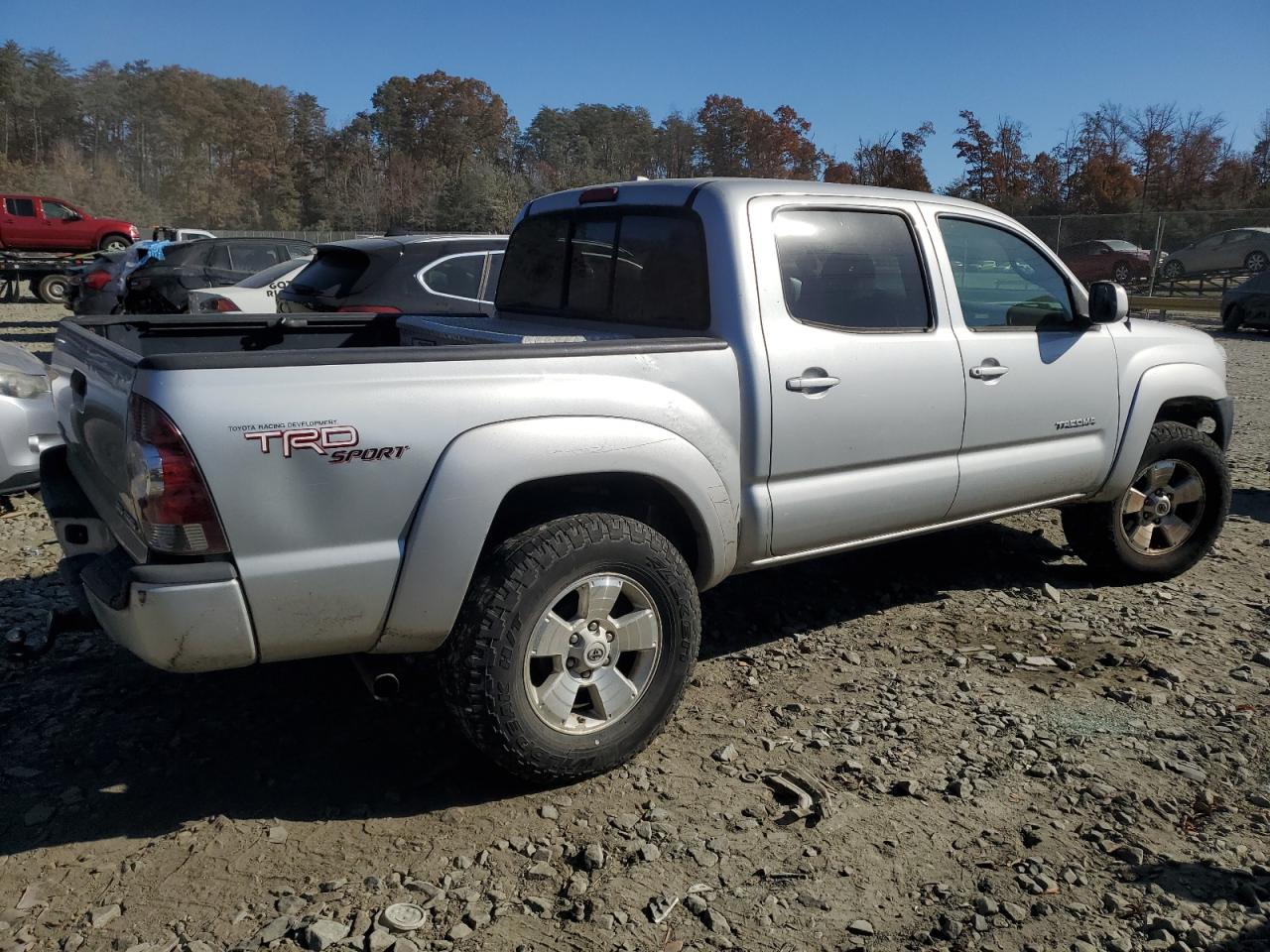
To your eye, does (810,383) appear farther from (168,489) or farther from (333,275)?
(333,275)

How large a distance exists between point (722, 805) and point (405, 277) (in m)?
5.89

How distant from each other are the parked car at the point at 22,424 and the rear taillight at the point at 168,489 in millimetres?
3862

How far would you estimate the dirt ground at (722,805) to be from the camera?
109 inches

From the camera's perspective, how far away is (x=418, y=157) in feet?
230

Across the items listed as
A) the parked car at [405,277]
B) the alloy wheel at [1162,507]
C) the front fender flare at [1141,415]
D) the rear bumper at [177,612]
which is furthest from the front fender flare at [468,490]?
the parked car at [405,277]

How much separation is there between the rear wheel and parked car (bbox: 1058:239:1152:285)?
25821 mm

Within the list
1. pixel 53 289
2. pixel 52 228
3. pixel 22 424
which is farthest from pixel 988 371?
pixel 52 228

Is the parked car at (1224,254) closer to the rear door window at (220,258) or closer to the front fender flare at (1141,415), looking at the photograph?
the rear door window at (220,258)

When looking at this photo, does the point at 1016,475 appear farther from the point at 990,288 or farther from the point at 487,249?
the point at 487,249

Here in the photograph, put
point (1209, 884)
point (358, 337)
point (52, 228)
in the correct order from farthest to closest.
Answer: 1. point (52, 228)
2. point (358, 337)
3. point (1209, 884)

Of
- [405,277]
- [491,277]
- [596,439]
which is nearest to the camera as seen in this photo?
[596,439]

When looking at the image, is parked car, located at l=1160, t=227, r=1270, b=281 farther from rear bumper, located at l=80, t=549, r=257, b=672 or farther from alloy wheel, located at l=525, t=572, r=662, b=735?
rear bumper, located at l=80, t=549, r=257, b=672

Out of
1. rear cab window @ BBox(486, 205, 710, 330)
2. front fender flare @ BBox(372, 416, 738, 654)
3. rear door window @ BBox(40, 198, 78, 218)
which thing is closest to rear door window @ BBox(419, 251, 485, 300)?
rear cab window @ BBox(486, 205, 710, 330)

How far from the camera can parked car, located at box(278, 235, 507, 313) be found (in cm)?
807
